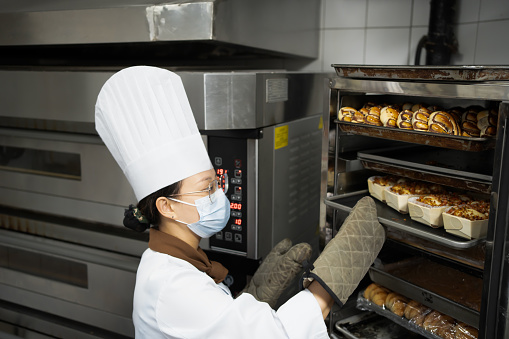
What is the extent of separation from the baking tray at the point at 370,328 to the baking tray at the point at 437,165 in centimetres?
48

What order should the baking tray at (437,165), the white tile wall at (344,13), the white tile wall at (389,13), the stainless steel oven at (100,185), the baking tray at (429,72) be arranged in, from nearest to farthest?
1. the baking tray at (429,72)
2. the baking tray at (437,165)
3. the stainless steel oven at (100,185)
4. the white tile wall at (389,13)
5. the white tile wall at (344,13)

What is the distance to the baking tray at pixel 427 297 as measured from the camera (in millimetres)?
1067

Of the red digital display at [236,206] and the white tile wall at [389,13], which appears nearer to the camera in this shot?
the red digital display at [236,206]

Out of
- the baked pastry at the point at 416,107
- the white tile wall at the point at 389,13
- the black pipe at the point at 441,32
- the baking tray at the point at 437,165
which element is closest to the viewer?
the baking tray at the point at 437,165

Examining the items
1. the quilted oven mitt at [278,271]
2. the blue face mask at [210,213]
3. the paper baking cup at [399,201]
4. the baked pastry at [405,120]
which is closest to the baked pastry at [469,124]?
the baked pastry at [405,120]

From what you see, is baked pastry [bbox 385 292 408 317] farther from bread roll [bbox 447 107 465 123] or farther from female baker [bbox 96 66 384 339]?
bread roll [bbox 447 107 465 123]

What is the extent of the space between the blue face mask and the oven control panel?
275 millimetres

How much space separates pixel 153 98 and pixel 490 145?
0.76 m

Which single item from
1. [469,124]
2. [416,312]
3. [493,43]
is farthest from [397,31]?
[416,312]

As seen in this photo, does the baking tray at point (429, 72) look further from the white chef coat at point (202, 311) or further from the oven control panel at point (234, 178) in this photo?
the white chef coat at point (202, 311)

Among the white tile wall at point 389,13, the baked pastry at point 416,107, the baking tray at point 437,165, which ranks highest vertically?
the white tile wall at point 389,13

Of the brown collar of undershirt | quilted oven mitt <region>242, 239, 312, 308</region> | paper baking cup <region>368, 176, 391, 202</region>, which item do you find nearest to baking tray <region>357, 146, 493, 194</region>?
paper baking cup <region>368, 176, 391, 202</region>

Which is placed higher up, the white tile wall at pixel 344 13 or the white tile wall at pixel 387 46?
the white tile wall at pixel 344 13

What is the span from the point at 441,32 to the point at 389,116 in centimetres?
79
